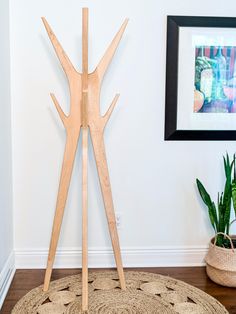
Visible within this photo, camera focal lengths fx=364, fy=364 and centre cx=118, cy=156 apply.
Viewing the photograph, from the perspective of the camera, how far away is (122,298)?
2283 mm

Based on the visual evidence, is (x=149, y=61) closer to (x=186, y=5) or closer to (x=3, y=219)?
(x=186, y=5)

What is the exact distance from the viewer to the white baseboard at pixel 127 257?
273cm

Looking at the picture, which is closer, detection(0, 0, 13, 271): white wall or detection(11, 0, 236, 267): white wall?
detection(0, 0, 13, 271): white wall

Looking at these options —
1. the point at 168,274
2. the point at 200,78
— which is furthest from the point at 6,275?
the point at 200,78

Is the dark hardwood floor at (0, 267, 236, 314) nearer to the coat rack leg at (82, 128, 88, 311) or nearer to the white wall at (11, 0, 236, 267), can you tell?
the white wall at (11, 0, 236, 267)

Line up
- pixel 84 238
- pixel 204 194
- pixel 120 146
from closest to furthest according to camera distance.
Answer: pixel 84 238, pixel 204 194, pixel 120 146

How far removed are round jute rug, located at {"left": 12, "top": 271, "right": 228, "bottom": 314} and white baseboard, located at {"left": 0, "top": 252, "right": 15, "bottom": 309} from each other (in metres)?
0.15

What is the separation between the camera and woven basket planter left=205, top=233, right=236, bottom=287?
2.42 metres

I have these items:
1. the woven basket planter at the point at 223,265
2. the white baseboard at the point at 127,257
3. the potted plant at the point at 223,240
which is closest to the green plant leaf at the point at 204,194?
the potted plant at the point at 223,240

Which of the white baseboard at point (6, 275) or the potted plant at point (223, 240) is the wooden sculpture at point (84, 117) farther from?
the potted plant at point (223, 240)

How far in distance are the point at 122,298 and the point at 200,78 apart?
5.27 feet

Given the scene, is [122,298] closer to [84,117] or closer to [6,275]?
[6,275]

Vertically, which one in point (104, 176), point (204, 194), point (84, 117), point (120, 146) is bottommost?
point (204, 194)

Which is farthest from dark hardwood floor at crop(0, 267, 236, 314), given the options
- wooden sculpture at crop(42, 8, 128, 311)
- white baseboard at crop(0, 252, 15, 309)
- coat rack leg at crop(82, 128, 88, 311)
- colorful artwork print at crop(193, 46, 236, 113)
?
colorful artwork print at crop(193, 46, 236, 113)
